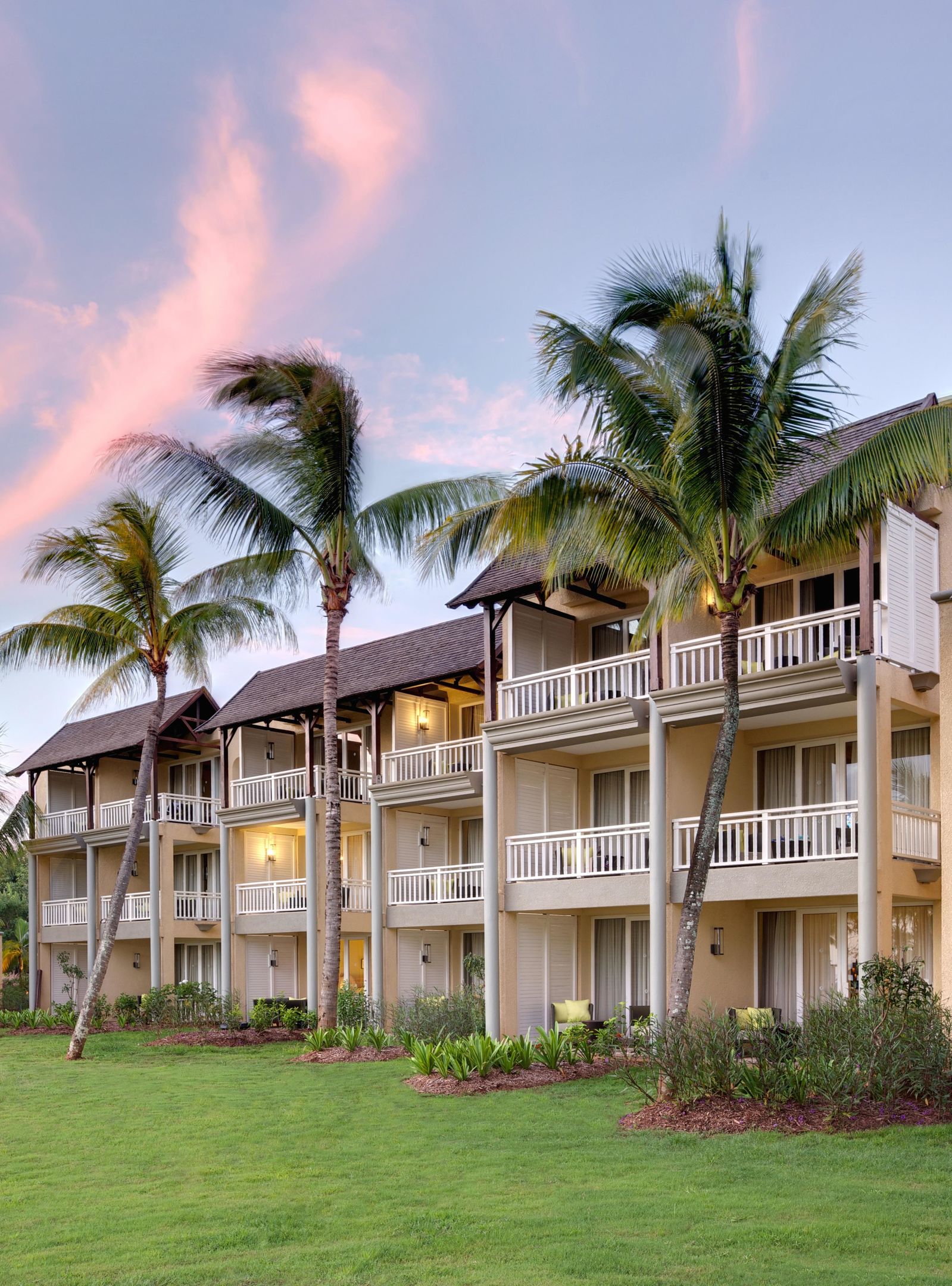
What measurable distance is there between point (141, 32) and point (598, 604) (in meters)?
12.3

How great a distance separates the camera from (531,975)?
22.0 metres

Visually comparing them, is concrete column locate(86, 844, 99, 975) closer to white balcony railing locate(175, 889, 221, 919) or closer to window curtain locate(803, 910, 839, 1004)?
white balcony railing locate(175, 889, 221, 919)

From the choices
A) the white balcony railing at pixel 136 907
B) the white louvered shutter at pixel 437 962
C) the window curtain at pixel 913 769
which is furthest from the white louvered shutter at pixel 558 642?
the white balcony railing at pixel 136 907

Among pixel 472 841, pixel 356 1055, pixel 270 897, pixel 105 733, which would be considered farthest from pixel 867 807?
pixel 105 733

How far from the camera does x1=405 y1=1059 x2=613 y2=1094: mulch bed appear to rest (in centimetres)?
1572

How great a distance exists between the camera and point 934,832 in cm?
1747

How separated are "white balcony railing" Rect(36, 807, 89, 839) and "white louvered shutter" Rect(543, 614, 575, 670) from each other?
19.1m

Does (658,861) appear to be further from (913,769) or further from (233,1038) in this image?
(233,1038)

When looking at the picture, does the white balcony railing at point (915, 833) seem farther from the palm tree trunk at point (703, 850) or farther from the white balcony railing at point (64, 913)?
the white balcony railing at point (64, 913)

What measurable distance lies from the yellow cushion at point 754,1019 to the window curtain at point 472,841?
345 inches

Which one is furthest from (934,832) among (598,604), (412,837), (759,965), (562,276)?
(412,837)

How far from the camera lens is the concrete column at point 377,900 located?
24.9 m

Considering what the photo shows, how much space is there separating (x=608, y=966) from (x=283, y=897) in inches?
352

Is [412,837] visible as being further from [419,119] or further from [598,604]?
[419,119]
